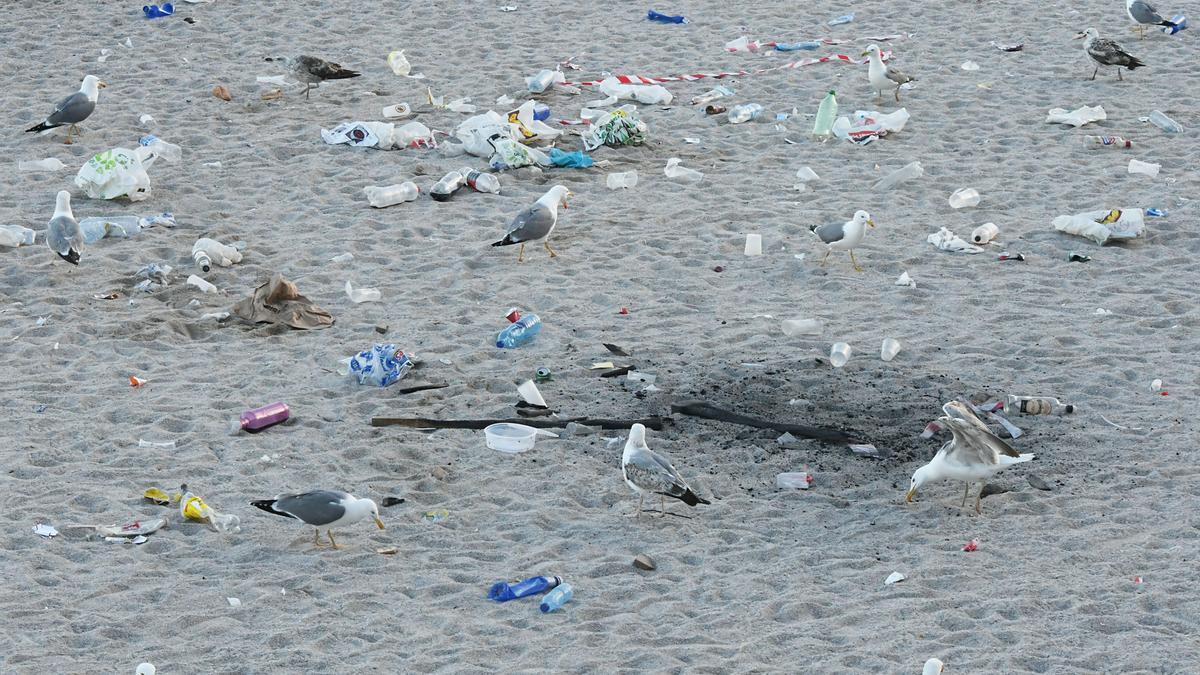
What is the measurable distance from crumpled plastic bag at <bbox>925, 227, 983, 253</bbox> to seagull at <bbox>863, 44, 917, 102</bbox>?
9.61 feet

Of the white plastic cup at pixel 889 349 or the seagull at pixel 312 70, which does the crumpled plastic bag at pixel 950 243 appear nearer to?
the white plastic cup at pixel 889 349

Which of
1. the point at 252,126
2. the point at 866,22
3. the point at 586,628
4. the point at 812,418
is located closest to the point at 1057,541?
the point at 812,418

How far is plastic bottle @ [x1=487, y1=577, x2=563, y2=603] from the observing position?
18.4ft

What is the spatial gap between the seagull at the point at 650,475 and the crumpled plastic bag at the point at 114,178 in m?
5.54

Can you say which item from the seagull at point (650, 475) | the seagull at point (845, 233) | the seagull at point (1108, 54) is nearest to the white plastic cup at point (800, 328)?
the seagull at point (845, 233)

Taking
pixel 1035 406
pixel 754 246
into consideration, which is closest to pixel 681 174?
pixel 754 246

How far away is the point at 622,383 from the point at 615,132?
402cm

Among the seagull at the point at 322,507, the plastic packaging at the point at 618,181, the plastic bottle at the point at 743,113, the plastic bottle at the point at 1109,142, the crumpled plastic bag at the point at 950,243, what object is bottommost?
the plastic packaging at the point at 618,181

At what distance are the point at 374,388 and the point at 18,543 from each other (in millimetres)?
2117

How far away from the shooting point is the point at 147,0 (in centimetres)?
1484

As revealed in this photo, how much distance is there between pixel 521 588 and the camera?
18.5 feet

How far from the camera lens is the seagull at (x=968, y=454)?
19.8 ft

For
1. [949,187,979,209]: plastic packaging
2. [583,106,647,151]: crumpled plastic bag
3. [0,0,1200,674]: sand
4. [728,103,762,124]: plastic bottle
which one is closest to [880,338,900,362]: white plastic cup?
[0,0,1200,674]: sand

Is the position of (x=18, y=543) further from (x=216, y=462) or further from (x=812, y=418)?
(x=812, y=418)
